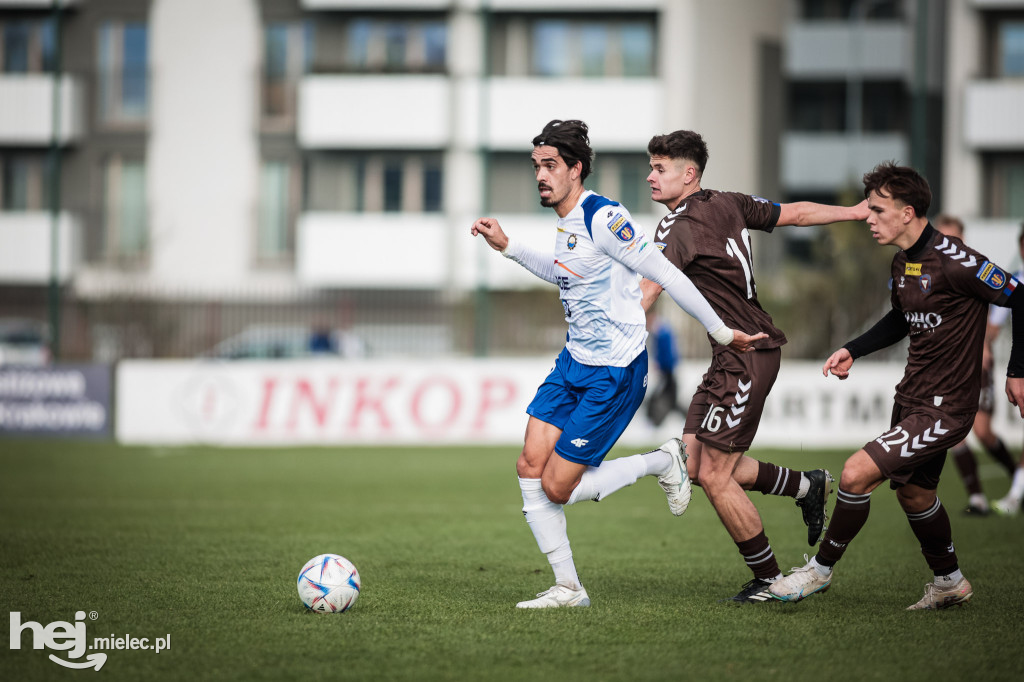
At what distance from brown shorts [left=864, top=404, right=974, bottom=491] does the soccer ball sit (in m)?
2.56

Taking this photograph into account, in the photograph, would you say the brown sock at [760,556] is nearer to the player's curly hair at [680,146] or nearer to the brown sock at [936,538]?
the brown sock at [936,538]

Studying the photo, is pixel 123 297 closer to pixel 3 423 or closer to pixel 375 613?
pixel 3 423

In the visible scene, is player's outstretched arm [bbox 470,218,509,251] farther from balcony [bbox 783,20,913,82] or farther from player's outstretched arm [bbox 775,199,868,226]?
balcony [bbox 783,20,913,82]

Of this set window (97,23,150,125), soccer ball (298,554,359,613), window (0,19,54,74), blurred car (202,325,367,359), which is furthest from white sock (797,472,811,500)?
window (0,19,54,74)

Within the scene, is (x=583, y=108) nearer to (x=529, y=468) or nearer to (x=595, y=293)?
(x=595, y=293)

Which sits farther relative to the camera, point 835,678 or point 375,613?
point 375,613

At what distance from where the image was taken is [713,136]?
101 ft

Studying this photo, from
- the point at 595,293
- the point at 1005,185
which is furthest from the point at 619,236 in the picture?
the point at 1005,185

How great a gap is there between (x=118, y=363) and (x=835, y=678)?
48.4ft

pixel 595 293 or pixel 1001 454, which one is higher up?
pixel 595 293

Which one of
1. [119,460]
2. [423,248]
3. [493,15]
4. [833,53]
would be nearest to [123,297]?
[119,460]

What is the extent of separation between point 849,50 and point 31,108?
2576 cm

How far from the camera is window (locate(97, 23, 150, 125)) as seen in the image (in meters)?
30.9

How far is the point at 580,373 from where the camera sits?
5.62 metres
